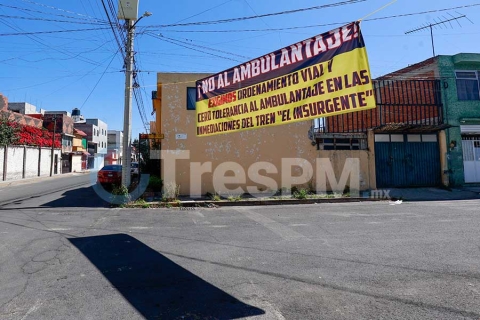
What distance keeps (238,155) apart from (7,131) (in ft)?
69.4

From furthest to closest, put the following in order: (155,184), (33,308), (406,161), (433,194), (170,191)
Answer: (406,161)
(433,194)
(155,184)
(170,191)
(33,308)

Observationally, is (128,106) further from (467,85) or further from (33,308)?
(467,85)

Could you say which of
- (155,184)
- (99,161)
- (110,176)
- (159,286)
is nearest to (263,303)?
(159,286)

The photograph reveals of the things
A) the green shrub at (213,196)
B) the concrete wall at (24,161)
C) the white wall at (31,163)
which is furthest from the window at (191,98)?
the white wall at (31,163)

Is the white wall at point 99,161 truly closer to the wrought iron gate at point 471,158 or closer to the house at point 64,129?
the house at point 64,129

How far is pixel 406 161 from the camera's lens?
1467cm

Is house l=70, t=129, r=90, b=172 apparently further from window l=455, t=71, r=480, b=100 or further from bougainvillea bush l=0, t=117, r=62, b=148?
window l=455, t=71, r=480, b=100

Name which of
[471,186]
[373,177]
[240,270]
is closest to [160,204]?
[240,270]

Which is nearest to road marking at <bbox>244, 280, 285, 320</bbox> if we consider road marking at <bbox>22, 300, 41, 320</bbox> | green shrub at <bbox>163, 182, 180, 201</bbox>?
road marking at <bbox>22, 300, 41, 320</bbox>

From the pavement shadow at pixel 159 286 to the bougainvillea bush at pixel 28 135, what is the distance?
80.0 ft

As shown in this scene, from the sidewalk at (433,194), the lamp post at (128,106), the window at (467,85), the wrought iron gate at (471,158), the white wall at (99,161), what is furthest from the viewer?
the white wall at (99,161)

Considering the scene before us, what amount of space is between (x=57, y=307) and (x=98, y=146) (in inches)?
2291

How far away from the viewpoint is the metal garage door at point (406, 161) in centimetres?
1450

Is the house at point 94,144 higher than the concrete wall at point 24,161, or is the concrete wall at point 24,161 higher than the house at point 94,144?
the house at point 94,144
